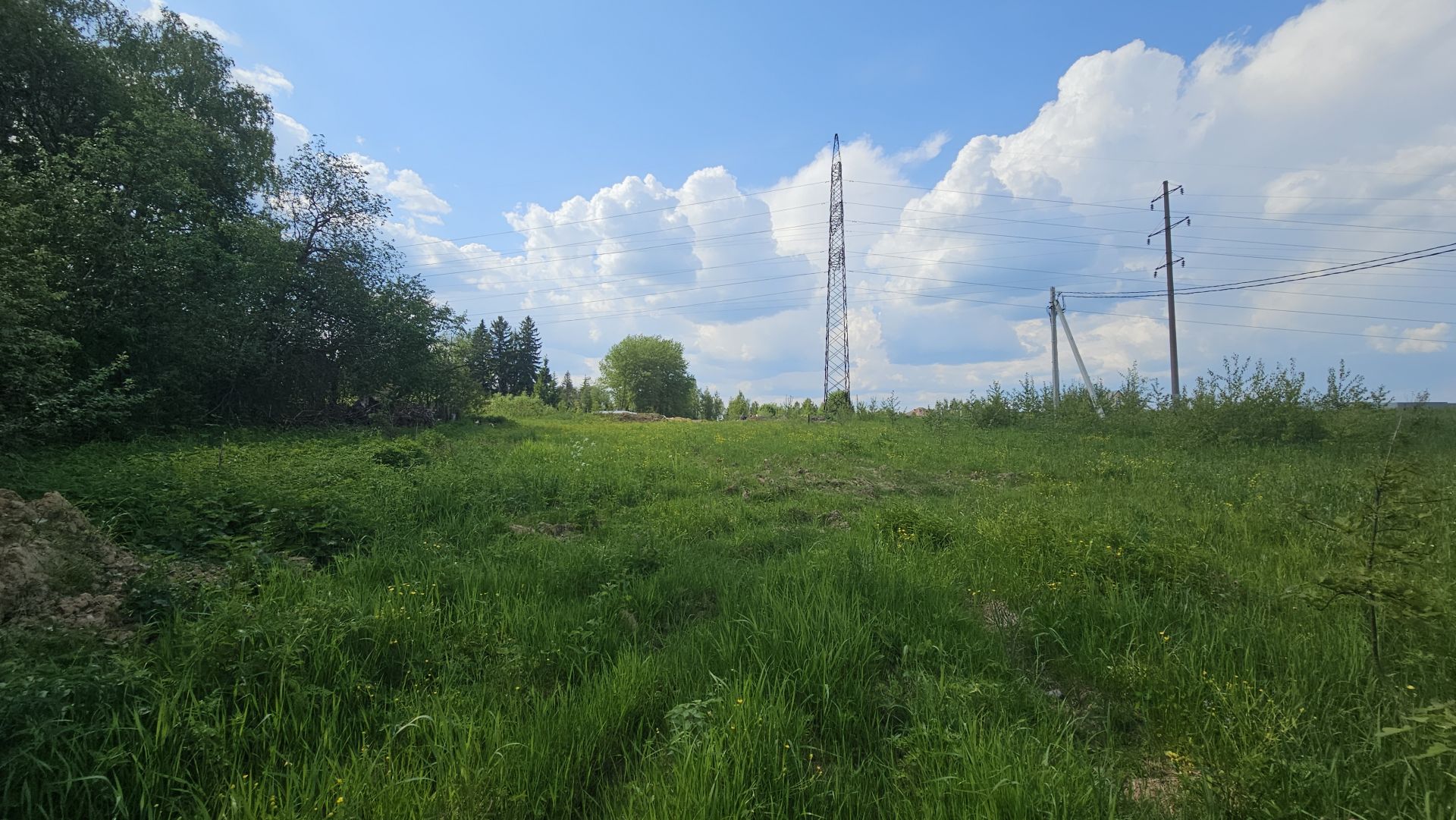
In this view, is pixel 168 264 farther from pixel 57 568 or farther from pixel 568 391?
pixel 568 391

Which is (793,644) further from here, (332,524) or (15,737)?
(332,524)

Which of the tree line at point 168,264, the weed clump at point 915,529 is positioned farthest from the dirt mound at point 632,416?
the weed clump at point 915,529

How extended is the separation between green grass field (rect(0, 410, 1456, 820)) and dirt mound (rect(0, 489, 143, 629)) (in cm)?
24

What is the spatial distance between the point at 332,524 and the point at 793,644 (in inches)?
209

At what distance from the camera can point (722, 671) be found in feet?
10.8

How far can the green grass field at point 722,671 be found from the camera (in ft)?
7.29

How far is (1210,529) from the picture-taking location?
20.4ft

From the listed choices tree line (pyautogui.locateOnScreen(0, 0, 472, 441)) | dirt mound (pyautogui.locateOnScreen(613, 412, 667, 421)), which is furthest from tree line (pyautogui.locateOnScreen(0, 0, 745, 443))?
dirt mound (pyautogui.locateOnScreen(613, 412, 667, 421))

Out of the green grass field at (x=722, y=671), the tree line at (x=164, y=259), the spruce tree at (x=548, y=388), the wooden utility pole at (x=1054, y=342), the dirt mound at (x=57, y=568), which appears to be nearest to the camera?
the green grass field at (x=722, y=671)

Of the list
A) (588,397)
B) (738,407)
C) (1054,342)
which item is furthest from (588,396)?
(1054,342)

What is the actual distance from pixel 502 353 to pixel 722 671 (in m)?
81.4

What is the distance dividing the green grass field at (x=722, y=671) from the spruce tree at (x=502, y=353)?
73775 millimetres

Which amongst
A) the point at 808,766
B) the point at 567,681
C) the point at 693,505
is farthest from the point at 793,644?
the point at 693,505

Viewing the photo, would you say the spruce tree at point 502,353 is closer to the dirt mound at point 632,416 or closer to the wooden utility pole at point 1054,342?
the dirt mound at point 632,416
